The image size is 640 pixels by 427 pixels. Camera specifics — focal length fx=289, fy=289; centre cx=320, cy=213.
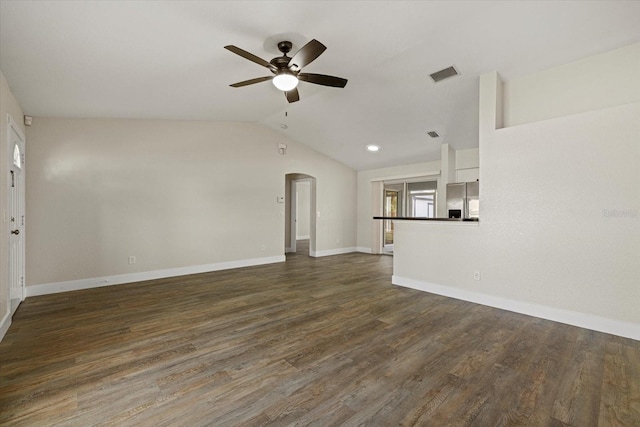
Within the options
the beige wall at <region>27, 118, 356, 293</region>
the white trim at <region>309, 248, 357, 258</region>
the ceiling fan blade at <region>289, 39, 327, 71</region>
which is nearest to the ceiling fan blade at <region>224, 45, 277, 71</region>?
the ceiling fan blade at <region>289, 39, 327, 71</region>

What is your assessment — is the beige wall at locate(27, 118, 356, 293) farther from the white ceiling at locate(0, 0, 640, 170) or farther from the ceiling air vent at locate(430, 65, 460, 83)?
the ceiling air vent at locate(430, 65, 460, 83)

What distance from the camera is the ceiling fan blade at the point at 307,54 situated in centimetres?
252

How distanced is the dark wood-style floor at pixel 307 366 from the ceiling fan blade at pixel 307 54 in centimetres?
269

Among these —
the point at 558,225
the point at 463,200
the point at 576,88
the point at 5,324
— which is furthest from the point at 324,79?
the point at 5,324

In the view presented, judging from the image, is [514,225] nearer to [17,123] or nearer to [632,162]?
[632,162]

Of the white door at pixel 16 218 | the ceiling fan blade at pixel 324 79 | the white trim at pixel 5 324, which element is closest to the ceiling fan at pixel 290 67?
the ceiling fan blade at pixel 324 79

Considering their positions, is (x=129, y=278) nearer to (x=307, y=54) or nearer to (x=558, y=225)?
(x=307, y=54)

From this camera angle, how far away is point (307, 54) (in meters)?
2.71

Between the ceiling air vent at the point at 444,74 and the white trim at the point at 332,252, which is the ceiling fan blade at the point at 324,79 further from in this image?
the white trim at the point at 332,252

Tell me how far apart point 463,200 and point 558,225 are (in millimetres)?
2502

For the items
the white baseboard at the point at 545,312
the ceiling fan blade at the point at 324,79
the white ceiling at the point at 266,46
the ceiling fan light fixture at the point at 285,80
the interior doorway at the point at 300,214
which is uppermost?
the white ceiling at the point at 266,46

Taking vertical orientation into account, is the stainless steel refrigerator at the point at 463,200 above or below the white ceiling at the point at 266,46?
below

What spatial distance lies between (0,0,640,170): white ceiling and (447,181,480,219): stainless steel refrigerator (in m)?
1.48

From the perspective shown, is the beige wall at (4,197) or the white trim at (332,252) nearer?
the beige wall at (4,197)
